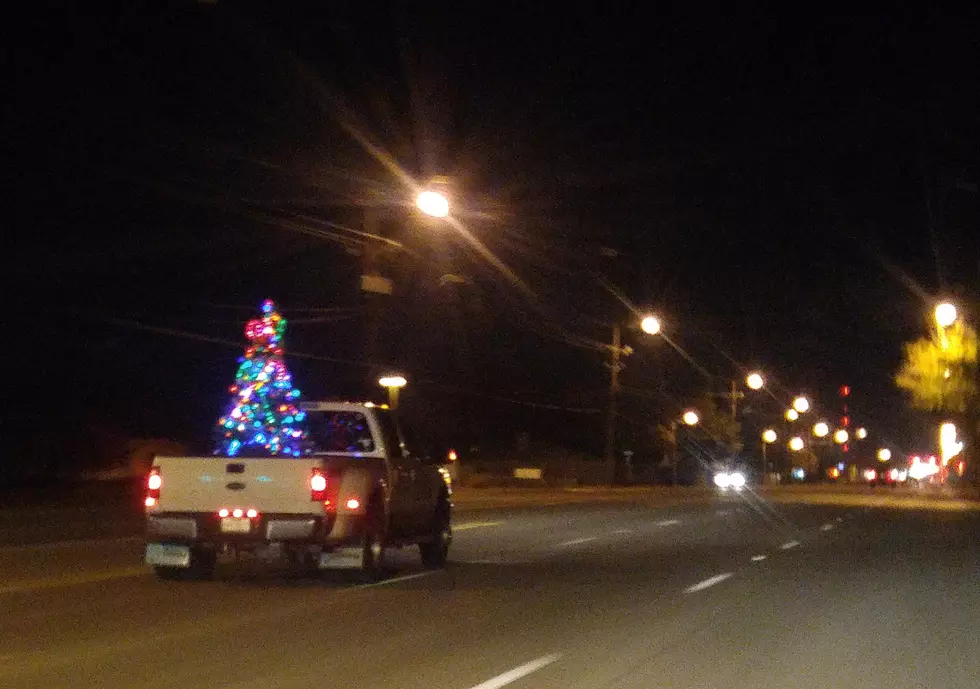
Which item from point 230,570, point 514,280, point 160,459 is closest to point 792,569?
point 230,570

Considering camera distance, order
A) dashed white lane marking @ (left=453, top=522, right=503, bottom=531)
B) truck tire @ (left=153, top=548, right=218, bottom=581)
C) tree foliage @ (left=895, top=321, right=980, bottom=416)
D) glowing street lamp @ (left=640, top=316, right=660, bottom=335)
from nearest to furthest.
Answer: truck tire @ (left=153, top=548, right=218, bottom=581) → dashed white lane marking @ (left=453, top=522, right=503, bottom=531) → tree foliage @ (left=895, top=321, right=980, bottom=416) → glowing street lamp @ (left=640, top=316, right=660, bottom=335)

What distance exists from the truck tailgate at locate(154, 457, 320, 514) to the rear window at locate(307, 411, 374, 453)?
1764mm

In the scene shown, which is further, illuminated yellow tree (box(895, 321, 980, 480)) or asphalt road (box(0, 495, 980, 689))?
illuminated yellow tree (box(895, 321, 980, 480))

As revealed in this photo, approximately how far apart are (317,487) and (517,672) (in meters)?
5.76

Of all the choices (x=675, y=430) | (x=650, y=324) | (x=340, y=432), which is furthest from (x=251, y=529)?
(x=675, y=430)

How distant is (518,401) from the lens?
7619 centimetres

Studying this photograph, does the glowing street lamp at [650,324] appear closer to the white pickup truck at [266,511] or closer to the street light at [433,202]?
the street light at [433,202]

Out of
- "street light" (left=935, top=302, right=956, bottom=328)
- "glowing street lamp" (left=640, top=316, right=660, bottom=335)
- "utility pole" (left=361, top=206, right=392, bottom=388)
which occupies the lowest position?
"utility pole" (left=361, top=206, right=392, bottom=388)

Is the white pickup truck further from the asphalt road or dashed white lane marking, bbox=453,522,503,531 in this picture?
dashed white lane marking, bbox=453,522,503,531

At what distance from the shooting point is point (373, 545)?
16.8m

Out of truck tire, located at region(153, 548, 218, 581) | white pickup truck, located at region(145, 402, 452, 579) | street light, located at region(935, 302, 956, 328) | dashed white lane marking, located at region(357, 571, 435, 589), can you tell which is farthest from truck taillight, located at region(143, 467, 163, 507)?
street light, located at region(935, 302, 956, 328)

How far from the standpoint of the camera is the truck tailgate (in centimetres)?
1595

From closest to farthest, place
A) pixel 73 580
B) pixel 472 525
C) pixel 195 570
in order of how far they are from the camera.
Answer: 1. pixel 73 580
2. pixel 195 570
3. pixel 472 525

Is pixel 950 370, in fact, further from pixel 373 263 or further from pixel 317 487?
pixel 317 487
